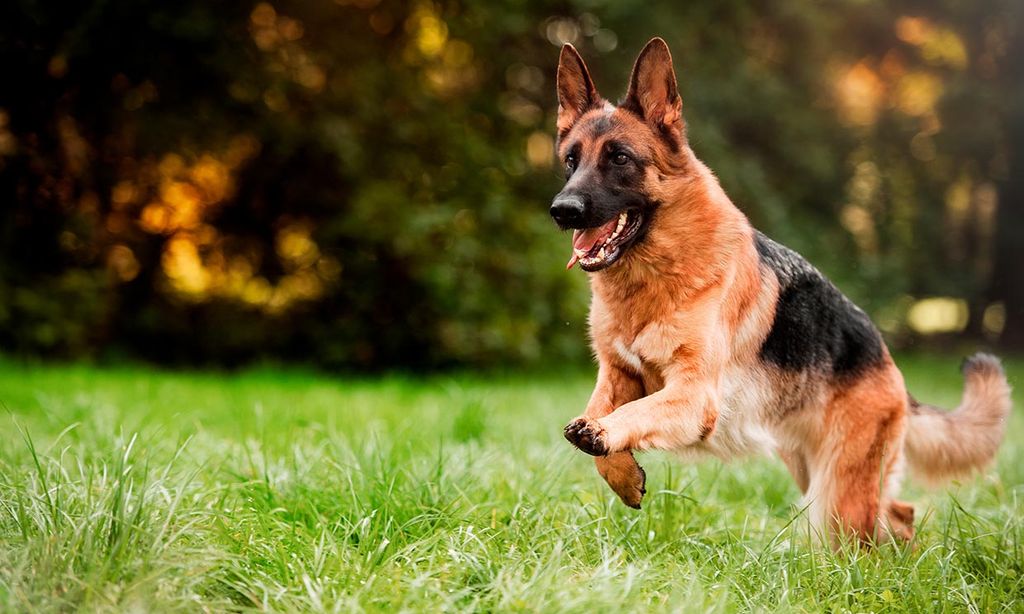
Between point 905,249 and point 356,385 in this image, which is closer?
point 356,385

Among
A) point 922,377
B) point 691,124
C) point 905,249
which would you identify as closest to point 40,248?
point 691,124

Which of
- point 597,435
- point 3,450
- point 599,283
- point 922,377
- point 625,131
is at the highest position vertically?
point 625,131

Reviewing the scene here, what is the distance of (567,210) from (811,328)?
4.82 ft

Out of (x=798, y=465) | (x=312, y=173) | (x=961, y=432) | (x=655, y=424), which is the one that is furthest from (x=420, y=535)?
(x=312, y=173)

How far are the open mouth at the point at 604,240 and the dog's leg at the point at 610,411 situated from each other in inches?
18.1

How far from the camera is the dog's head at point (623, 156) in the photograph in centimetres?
336

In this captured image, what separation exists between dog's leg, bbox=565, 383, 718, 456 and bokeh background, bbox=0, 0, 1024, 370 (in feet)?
24.3

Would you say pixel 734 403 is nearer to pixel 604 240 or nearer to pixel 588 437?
pixel 604 240

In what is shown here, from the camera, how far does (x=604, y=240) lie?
3.44 meters

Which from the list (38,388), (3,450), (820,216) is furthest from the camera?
(820,216)

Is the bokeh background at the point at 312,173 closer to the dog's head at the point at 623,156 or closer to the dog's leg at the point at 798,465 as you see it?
the dog's leg at the point at 798,465

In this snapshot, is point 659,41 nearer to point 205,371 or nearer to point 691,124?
point 205,371

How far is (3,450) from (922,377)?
12946 mm

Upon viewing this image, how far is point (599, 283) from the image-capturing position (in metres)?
3.64
